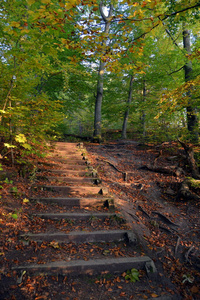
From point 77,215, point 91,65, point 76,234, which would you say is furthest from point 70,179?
point 91,65

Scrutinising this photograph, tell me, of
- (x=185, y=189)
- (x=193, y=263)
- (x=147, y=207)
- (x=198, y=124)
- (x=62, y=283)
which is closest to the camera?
(x=62, y=283)

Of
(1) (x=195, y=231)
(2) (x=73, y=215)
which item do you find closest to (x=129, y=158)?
(1) (x=195, y=231)

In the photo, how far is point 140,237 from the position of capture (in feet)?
12.6

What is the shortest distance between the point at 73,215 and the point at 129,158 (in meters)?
6.59

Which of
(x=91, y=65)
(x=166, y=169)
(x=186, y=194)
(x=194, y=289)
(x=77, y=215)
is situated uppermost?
(x=91, y=65)

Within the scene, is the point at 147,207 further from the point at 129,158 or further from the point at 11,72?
the point at 11,72

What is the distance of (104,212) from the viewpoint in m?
4.39

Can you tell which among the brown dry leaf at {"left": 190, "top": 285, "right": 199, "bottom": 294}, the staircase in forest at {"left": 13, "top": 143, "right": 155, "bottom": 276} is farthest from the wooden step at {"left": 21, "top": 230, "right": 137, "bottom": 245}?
the brown dry leaf at {"left": 190, "top": 285, "right": 199, "bottom": 294}

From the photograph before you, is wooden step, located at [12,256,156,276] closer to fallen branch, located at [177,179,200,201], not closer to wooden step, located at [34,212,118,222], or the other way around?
wooden step, located at [34,212,118,222]

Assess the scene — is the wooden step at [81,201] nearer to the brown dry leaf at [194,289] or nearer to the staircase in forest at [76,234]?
the staircase in forest at [76,234]

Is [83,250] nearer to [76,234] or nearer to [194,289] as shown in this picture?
[76,234]

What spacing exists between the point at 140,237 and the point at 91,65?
15.4 meters

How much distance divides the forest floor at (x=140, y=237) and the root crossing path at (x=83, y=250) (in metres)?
0.02

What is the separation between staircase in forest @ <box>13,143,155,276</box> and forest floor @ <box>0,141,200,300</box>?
7.1 inches
